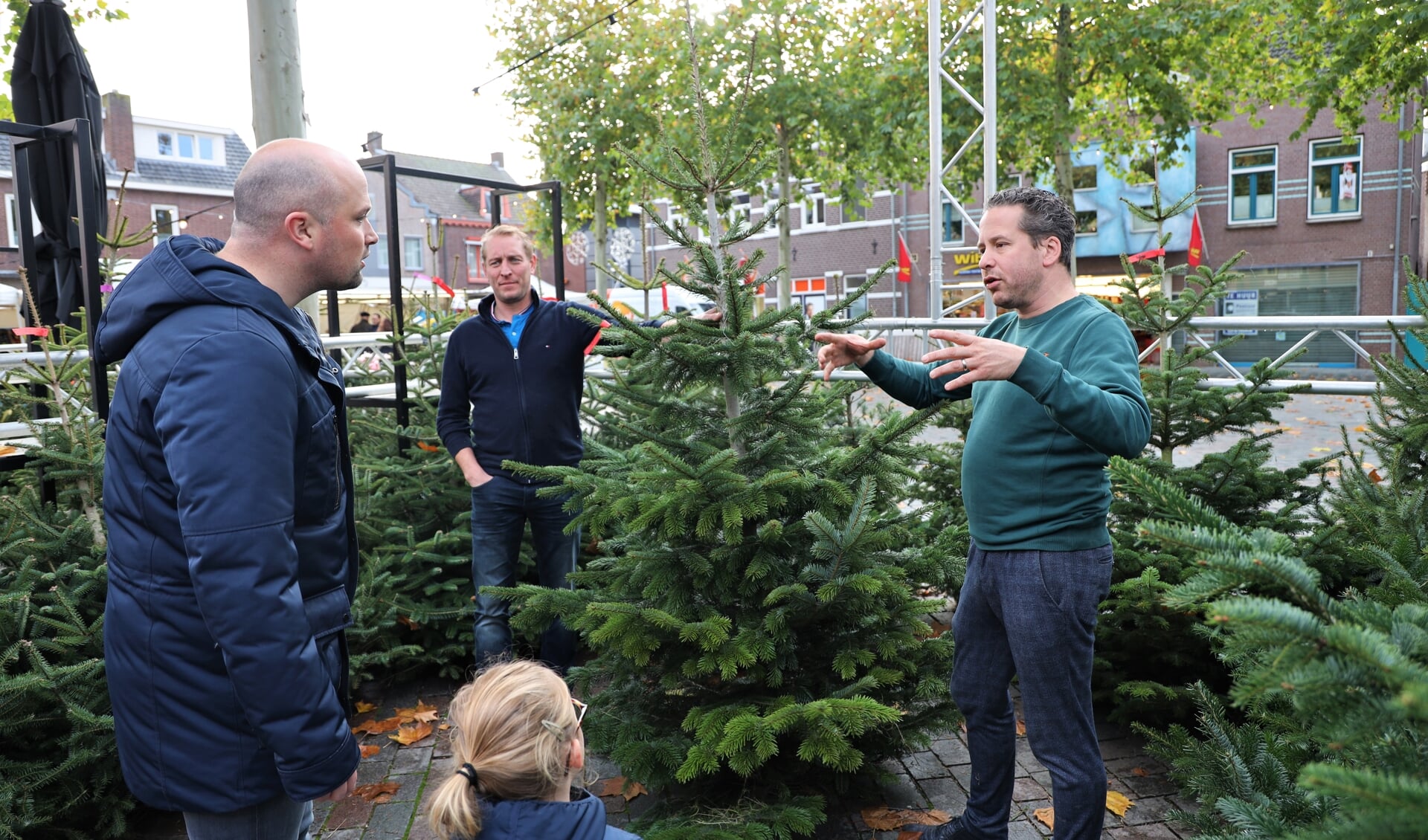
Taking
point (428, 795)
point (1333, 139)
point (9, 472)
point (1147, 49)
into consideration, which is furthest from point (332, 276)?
point (1333, 139)

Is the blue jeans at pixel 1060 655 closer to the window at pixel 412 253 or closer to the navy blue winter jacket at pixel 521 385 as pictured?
the navy blue winter jacket at pixel 521 385

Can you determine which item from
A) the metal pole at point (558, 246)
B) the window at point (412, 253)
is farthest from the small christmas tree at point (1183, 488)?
the window at point (412, 253)

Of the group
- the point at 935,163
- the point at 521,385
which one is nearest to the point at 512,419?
the point at 521,385

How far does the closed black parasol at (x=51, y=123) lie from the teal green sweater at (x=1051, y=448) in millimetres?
5031

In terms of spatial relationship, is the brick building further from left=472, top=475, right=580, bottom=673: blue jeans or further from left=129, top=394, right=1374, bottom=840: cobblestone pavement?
left=129, top=394, right=1374, bottom=840: cobblestone pavement

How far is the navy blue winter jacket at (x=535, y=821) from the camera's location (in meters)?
1.79

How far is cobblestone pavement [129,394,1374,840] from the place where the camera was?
338 centimetres

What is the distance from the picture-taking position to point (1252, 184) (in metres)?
27.3

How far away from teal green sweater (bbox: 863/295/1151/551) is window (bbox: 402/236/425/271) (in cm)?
4789

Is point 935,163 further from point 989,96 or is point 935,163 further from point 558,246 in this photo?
point 558,246

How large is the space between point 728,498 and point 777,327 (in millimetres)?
611

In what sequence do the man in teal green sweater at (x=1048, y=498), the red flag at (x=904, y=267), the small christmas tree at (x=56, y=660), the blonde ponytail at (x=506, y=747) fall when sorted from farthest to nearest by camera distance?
the red flag at (x=904, y=267), the small christmas tree at (x=56, y=660), the man in teal green sweater at (x=1048, y=498), the blonde ponytail at (x=506, y=747)

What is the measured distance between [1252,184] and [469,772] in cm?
3098

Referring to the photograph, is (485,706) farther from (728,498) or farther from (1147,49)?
(1147,49)
